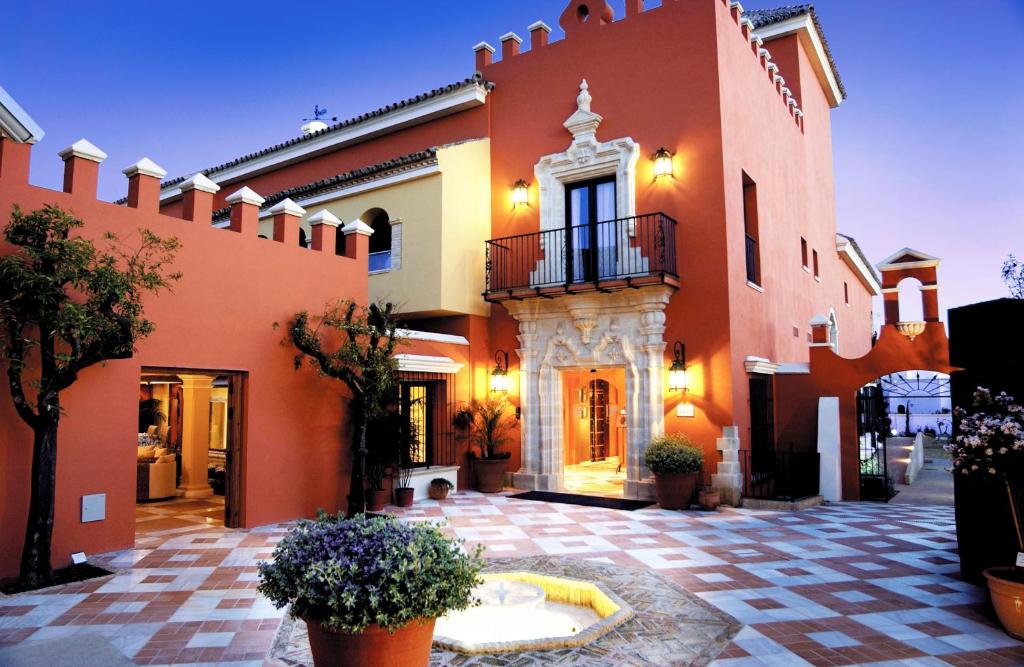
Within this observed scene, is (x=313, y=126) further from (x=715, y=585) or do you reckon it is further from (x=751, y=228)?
(x=715, y=585)

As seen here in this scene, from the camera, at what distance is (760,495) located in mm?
10961

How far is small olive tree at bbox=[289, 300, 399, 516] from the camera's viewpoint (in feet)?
30.6

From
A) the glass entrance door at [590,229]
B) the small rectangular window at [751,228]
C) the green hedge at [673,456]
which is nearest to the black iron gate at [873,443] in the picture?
the small rectangular window at [751,228]

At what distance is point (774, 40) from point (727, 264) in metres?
7.92

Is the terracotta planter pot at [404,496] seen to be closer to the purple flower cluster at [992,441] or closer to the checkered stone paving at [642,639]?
the checkered stone paving at [642,639]

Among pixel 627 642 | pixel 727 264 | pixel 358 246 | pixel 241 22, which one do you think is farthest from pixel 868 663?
pixel 241 22

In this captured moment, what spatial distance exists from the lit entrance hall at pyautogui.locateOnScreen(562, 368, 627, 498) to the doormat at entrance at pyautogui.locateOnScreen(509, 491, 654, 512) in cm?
341

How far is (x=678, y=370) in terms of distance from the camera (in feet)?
36.9

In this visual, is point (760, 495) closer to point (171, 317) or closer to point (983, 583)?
point (983, 583)

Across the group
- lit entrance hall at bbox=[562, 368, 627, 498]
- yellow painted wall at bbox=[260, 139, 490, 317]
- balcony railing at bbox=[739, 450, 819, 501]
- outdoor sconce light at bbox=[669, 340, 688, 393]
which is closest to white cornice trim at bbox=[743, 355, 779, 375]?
outdoor sconce light at bbox=[669, 340, 688, 393]

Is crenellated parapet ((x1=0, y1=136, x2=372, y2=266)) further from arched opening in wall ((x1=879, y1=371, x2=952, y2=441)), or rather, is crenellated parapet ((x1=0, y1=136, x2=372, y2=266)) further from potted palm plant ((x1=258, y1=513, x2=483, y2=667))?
arched opening in wall ((x1=879, y1=371, x2=952, y2=441))

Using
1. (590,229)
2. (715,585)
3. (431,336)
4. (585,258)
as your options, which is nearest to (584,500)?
(431,336)

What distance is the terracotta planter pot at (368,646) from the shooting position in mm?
3389

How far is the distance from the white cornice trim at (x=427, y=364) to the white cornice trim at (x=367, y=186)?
345 centimetres
